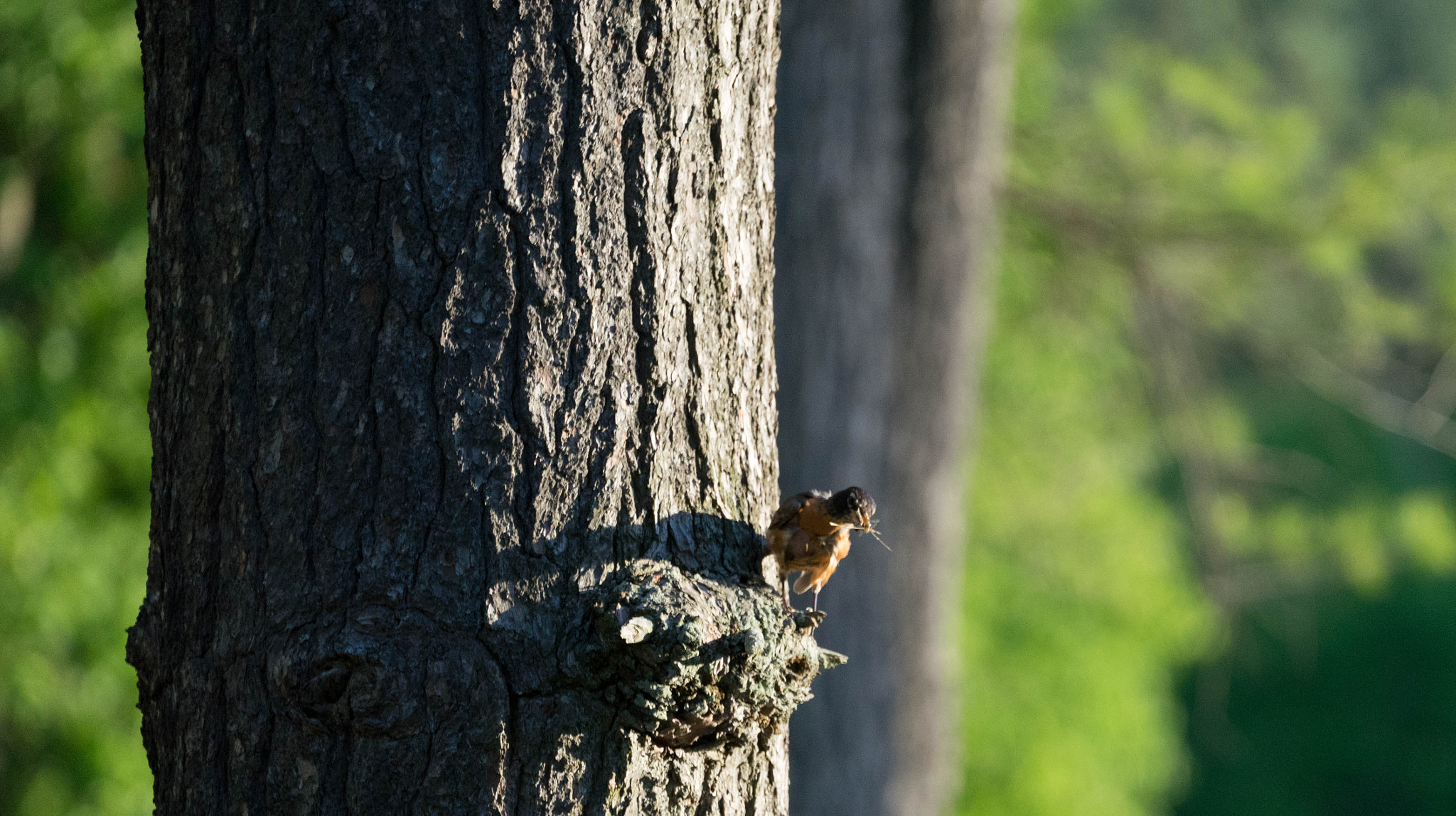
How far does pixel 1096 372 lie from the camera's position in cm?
830

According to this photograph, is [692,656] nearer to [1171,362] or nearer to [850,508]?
[850,508]

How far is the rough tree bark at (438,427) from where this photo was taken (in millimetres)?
1143

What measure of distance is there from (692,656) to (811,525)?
277 mm

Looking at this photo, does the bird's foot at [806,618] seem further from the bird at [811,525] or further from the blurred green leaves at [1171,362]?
the blurred green leaves at [1171,362]

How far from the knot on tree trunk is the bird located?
0.12 m

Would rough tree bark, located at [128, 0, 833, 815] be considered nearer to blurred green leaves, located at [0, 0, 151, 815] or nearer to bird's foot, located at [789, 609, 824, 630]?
bird's foot, located at [789, 609, 824, 630]

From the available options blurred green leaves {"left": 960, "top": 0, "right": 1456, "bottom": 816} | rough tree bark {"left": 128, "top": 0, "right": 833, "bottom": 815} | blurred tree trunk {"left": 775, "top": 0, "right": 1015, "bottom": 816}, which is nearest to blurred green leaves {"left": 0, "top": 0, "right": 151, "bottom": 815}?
blurred tree trunk {"left": 775, "top": 0, "right": 1015, "bottom": 816}

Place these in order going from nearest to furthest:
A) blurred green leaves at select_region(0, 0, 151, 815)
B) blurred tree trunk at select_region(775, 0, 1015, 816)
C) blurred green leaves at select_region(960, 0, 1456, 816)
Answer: blurred tree trunk at select_region(775, 0, 1015, 816) < blurred green leaves at select_region(0, 0, 151, 815) < blurred green leaves at select_region(960, 0, 1456, 816)

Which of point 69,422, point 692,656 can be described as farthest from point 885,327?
point 69,422

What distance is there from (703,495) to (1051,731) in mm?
7751

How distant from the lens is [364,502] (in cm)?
115

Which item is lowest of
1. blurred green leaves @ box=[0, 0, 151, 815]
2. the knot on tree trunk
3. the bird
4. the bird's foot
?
the knot on tree trunk

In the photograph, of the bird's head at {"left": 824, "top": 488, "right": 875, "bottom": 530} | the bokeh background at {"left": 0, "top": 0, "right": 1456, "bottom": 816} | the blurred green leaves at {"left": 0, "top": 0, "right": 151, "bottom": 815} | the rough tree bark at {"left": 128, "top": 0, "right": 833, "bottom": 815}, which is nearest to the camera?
the rough tree bark at {"left": 128, "top": 0, "right": 833, "bottom": 815}

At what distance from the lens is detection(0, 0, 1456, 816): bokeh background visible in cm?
466
